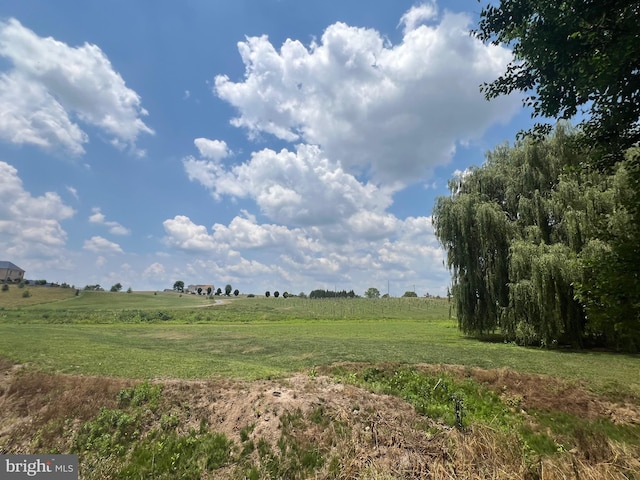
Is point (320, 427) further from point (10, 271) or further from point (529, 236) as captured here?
point (10, 271)

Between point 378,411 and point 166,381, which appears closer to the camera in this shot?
point 378,411

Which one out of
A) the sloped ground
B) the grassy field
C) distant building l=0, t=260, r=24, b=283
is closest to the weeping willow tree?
the grassy field

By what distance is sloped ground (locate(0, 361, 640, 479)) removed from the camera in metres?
6.93

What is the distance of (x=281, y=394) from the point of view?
9.30 meters

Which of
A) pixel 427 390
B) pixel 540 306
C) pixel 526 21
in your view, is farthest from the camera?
pixel 540 306

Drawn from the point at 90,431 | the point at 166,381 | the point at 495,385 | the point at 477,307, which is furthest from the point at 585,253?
the point at 90,431

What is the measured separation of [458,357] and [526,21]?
11985 millimetres

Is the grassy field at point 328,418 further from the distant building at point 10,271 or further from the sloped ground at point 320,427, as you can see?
the distant building at point 10,271

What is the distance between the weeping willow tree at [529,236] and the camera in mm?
17609

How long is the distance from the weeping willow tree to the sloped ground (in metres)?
8.33

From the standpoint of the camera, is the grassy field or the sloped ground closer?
the sloped ground

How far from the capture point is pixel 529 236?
20094 millimetres

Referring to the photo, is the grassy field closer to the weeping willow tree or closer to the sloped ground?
the sloped ground

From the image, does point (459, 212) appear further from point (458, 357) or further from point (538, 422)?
point (538, 422)
